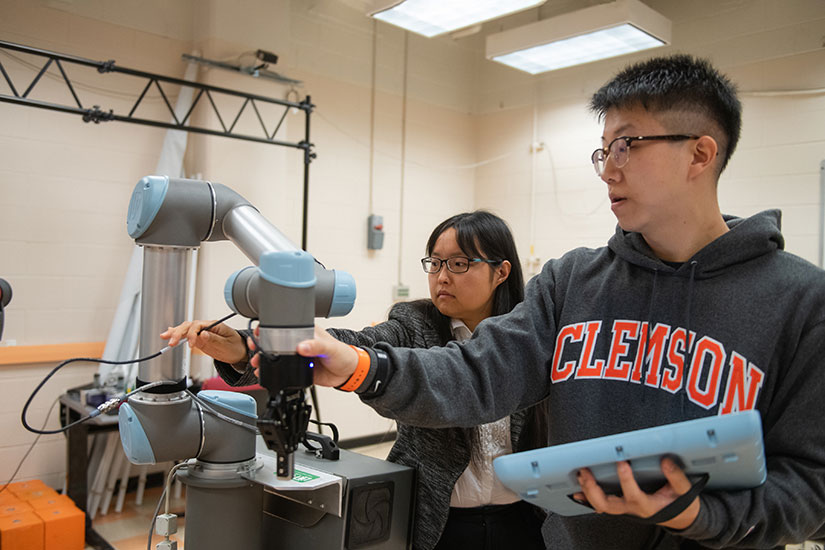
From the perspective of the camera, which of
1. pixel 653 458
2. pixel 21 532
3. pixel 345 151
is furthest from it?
pixel 345 151

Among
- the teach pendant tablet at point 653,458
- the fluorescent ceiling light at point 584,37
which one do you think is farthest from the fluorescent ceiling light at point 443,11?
the teach pendant tablet at point 653,458

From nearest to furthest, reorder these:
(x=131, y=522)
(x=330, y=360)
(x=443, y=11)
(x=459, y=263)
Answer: (x=330, y=360)
(x=459, y=263)
(x=131, y=522)
(x=443, y=11)

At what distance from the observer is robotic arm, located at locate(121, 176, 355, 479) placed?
90 centimetres

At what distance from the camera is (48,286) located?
3.77 meters

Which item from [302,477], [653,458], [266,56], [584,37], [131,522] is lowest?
[131,522]

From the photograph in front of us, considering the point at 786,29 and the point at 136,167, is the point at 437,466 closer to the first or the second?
the point at 136,167

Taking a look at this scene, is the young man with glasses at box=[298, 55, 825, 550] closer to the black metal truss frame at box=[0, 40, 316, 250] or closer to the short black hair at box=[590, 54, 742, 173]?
the short black hair at box=[590, 54, 742, 173]

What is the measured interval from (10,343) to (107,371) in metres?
Answer: 0.57

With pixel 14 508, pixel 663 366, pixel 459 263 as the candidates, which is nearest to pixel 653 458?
pixel 663 366

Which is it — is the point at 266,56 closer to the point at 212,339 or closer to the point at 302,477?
the point at 212,339

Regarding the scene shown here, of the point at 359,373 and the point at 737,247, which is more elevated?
the point at 737,247

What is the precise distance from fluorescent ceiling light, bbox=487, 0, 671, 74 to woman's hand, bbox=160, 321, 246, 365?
11.2 feet

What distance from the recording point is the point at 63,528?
293 cm

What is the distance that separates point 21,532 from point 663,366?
9.24 ft
